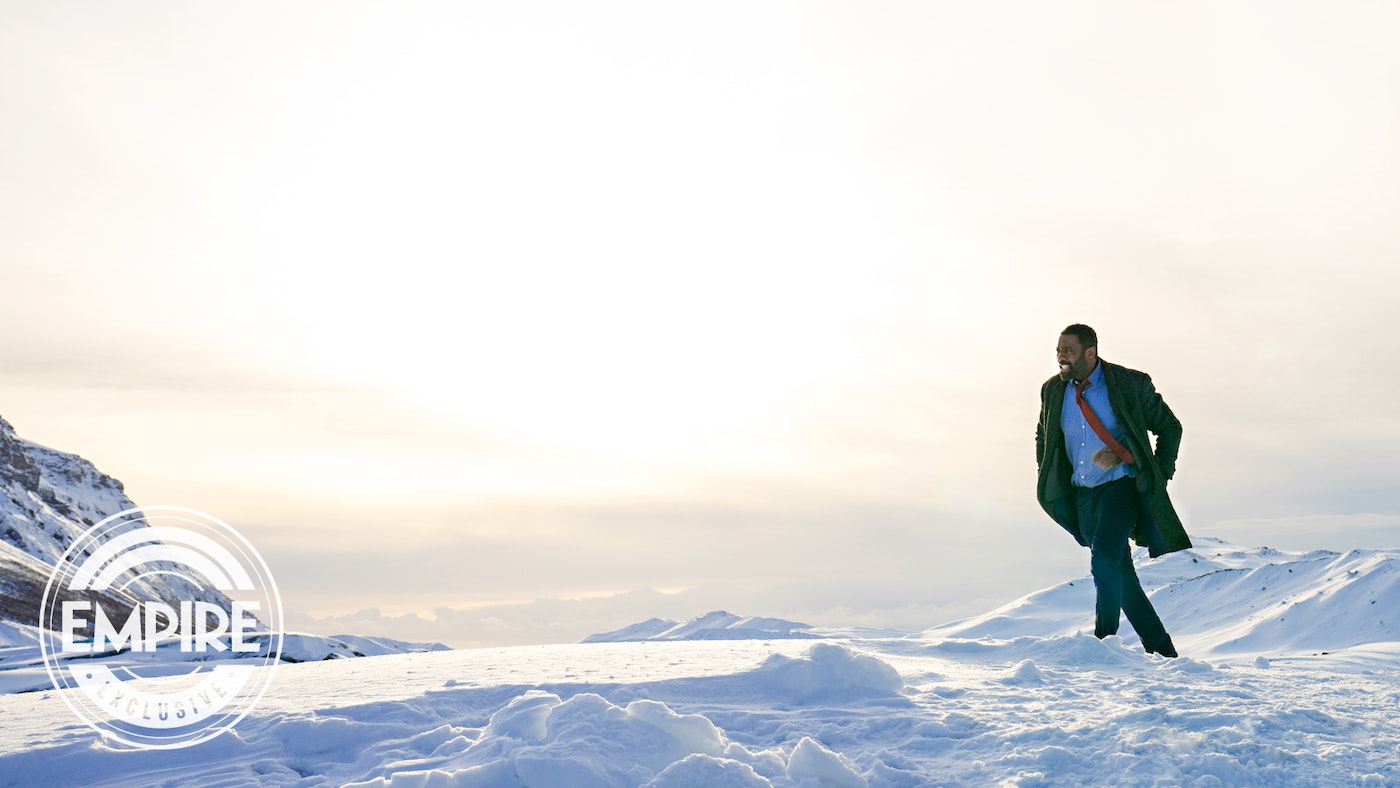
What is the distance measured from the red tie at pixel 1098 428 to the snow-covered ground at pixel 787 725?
4.36ft

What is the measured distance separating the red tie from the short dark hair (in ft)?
0.91

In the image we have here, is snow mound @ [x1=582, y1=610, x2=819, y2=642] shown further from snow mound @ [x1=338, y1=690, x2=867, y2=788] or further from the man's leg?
snow mound @ [x1=338, y1=690, x2=867, y2=788]

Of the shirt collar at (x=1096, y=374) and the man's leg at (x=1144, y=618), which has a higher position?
the shirt collar at (x=1096, y=374)

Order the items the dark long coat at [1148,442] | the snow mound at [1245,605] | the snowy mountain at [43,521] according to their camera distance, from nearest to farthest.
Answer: the dark long coat at [1148,442] → the snow mound at [1245,605] → the snowy mountain at [43,521]

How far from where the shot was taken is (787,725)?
3.70 metres

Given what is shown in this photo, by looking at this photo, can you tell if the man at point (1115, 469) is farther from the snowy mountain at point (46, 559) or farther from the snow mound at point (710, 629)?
the snowy mountain at point (46, 559)

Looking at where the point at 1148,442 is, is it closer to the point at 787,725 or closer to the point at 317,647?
the point at 787,725

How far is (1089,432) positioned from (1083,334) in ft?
2.23

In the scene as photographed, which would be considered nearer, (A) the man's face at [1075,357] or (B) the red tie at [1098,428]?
(B) the red tie at [1098,428]

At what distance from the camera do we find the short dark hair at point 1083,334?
6.19m

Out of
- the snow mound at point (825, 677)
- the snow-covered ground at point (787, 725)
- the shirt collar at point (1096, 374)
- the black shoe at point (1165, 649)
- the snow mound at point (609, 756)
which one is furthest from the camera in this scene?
the shirt collar at point (1096, 374)

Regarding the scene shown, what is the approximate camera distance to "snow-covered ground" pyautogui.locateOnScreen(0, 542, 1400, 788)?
3025 millimetres

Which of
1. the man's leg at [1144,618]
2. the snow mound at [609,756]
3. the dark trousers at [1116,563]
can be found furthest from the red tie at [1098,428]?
the snow mound at [609,756]

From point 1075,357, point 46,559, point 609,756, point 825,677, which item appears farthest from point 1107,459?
point 46,559
